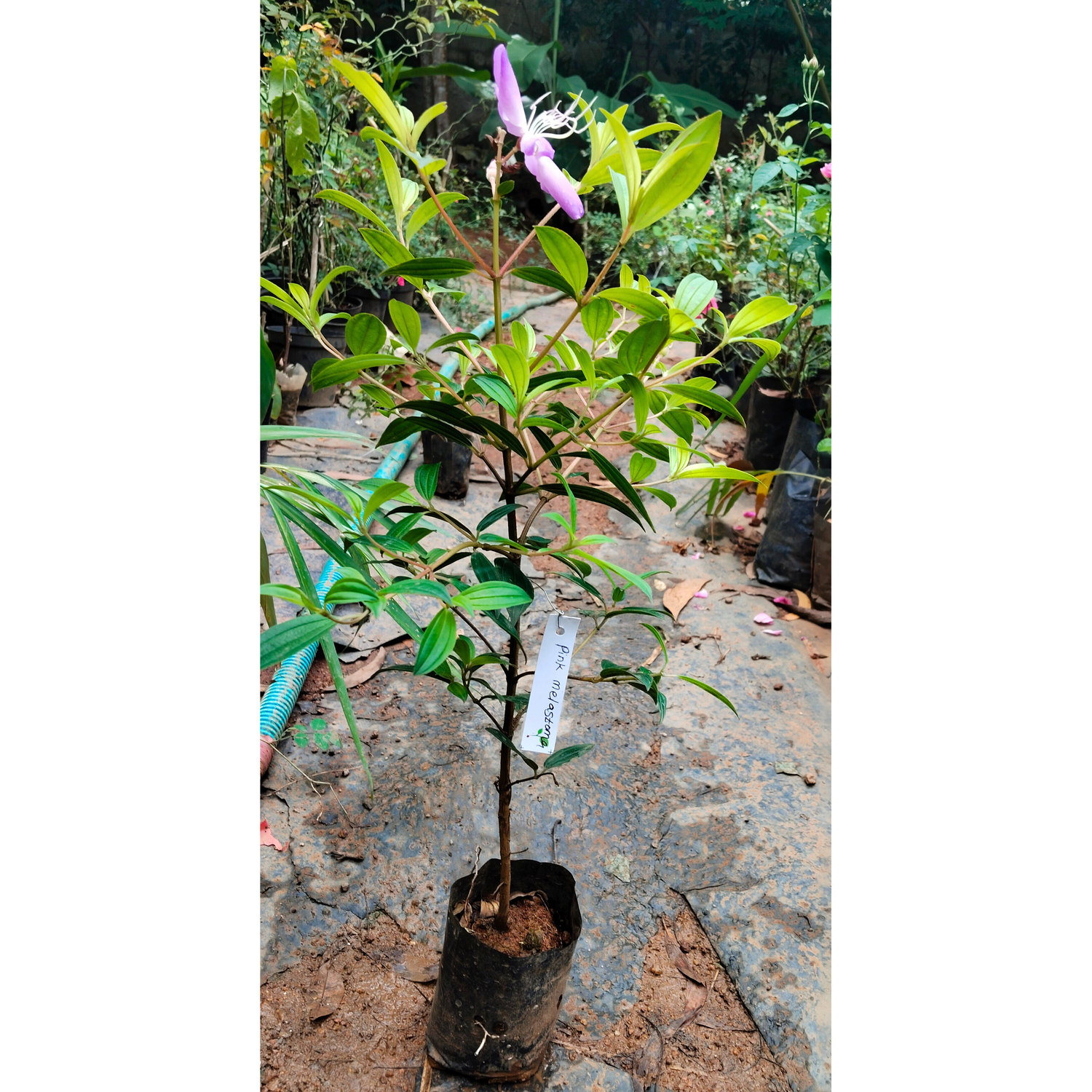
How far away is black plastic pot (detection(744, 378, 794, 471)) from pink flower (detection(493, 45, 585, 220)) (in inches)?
69.5

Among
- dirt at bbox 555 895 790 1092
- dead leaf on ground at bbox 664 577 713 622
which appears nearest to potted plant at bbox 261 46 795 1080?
dirt at bbox 555 895 790 1092

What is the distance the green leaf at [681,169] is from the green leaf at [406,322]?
225 millimetres

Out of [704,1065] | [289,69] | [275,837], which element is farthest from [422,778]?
[289,69]

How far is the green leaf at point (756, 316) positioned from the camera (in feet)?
1.94

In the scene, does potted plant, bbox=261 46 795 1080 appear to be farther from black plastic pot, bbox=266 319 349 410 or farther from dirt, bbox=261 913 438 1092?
black plastic pot, bbox=266 319 349 410

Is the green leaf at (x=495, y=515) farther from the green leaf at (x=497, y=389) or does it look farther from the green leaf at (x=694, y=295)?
the green leaf at (x=694, y=295)

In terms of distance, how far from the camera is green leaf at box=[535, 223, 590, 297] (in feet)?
1.66

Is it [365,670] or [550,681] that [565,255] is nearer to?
[550,681]

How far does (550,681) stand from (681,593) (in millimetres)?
1264

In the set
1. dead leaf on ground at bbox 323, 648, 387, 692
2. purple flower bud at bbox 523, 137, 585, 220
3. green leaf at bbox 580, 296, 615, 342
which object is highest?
purple flower bud at bbox 523, 137, 585, 220

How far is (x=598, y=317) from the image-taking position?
Result: 59cm

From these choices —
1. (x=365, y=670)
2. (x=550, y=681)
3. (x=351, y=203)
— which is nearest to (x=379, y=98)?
(x=351, y=203)

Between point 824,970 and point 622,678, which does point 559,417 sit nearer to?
point 622,678

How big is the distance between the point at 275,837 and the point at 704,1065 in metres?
0.64
